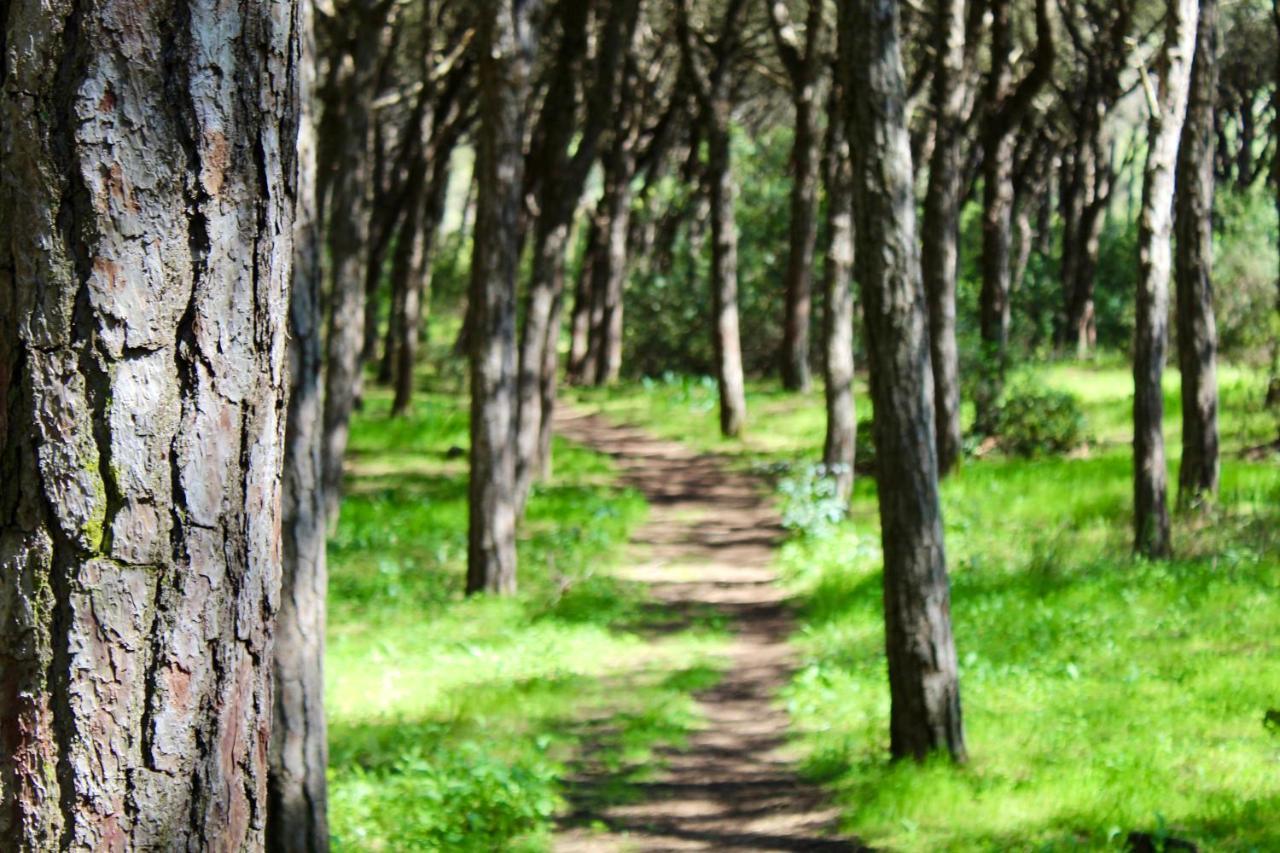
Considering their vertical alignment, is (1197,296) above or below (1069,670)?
above

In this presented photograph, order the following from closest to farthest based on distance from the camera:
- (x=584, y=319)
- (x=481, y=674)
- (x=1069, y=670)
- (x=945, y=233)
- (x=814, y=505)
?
(x=1069, y=670), (x=481, y=674), (x=814, y=505), (x=945, y=233), (x=584, y=319)

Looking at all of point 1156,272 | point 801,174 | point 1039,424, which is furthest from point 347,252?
point 801,174

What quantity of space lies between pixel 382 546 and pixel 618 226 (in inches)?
457

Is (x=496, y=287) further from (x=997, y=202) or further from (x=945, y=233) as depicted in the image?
(x=997, y=202)

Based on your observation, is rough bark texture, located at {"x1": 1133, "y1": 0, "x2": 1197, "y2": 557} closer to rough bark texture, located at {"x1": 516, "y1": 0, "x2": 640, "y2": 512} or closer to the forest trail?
the forest trail

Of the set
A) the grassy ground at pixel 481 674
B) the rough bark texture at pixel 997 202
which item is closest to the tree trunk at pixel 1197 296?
the rough bark texture at pixel 997 202

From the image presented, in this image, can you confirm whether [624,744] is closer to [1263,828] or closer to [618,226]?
[1263,828]

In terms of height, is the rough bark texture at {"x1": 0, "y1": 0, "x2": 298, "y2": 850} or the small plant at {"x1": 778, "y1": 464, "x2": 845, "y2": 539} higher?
the rough bark texture at {"x1": 0, "y1": 0, "x2": 298, "y2": 850}

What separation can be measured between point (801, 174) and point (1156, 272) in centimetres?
1218

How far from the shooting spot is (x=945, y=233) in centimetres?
1436

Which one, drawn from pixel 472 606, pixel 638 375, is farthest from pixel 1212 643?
pixel 638 375

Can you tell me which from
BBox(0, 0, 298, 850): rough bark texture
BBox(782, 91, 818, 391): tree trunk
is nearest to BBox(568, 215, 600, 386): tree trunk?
BBox(782, 91, 818, 391): tree trunk

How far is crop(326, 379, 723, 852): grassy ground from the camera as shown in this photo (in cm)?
664

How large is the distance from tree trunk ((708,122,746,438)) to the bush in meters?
4.25
